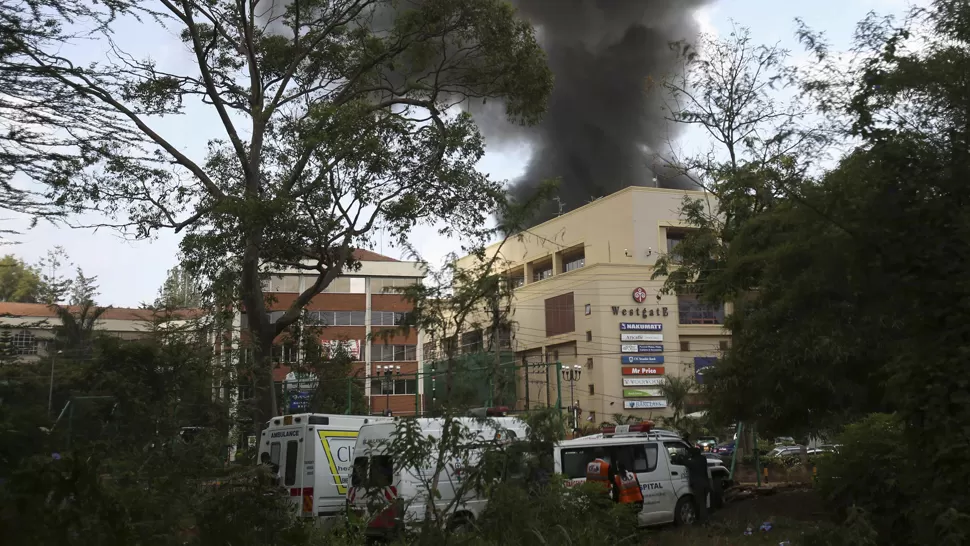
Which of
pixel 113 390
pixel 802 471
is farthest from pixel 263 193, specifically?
pixel 802 471

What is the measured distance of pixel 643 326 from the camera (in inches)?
2117

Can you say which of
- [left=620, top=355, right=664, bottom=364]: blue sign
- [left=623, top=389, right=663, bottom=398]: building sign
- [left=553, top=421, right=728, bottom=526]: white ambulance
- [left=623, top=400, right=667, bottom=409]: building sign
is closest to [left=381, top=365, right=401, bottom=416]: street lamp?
[left=553, top=421, right=728, bottom=526]: white ambulance

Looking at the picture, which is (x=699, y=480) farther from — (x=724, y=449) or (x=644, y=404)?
→ (x=644, y=404)

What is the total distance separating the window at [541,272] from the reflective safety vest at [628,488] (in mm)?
46547

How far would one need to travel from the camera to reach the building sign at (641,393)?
53688mm

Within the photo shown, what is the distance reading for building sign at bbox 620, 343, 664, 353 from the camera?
53.3 m

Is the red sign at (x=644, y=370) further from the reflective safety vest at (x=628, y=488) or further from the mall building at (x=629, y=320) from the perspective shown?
the reflective safety vest at (x=628, y=488)

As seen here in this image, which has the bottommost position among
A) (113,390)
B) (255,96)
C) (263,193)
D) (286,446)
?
(286,446)

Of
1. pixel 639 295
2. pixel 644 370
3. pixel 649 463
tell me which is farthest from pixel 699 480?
pixel 644 370

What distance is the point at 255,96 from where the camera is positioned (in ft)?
65.6

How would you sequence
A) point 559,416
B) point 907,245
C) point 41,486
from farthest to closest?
point 907,245, point 559,416, point 41,486

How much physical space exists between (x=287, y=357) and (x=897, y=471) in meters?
17.5

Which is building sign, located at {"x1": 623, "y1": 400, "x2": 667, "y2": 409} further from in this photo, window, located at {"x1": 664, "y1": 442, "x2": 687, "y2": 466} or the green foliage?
the green foliage

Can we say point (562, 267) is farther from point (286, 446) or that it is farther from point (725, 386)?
point (286, 446)
